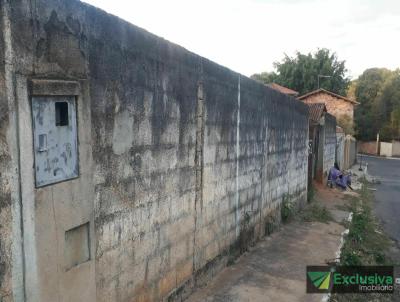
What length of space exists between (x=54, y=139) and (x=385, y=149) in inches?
1818

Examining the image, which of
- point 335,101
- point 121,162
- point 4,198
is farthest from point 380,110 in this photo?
point 4,198

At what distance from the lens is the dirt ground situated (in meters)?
4.85

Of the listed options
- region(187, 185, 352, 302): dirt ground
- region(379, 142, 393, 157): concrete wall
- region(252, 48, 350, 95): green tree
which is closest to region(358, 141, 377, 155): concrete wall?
region(379, 142, 393, 157): concrete wall

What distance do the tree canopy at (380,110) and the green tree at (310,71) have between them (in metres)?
5.52

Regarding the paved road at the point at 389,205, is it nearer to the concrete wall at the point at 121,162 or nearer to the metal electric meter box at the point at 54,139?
the concrete wall at the point at 121,162

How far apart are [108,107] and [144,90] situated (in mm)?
568

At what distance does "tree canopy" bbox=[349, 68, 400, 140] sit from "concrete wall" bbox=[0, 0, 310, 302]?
1662 inches

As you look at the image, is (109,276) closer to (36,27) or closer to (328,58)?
(36,27)

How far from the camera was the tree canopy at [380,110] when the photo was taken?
4438 centimetres

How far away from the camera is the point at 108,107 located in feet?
9.93

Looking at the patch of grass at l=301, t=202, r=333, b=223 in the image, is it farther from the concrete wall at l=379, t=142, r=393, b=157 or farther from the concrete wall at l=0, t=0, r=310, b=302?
the concrete wall at l=379, t=142, r=393, b=157

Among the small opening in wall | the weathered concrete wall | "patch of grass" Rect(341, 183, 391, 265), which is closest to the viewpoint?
the weathered concrete wall

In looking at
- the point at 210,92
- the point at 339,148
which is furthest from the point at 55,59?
the point at 339,148

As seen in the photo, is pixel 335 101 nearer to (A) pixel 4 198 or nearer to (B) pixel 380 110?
(B) pixel 380 110
